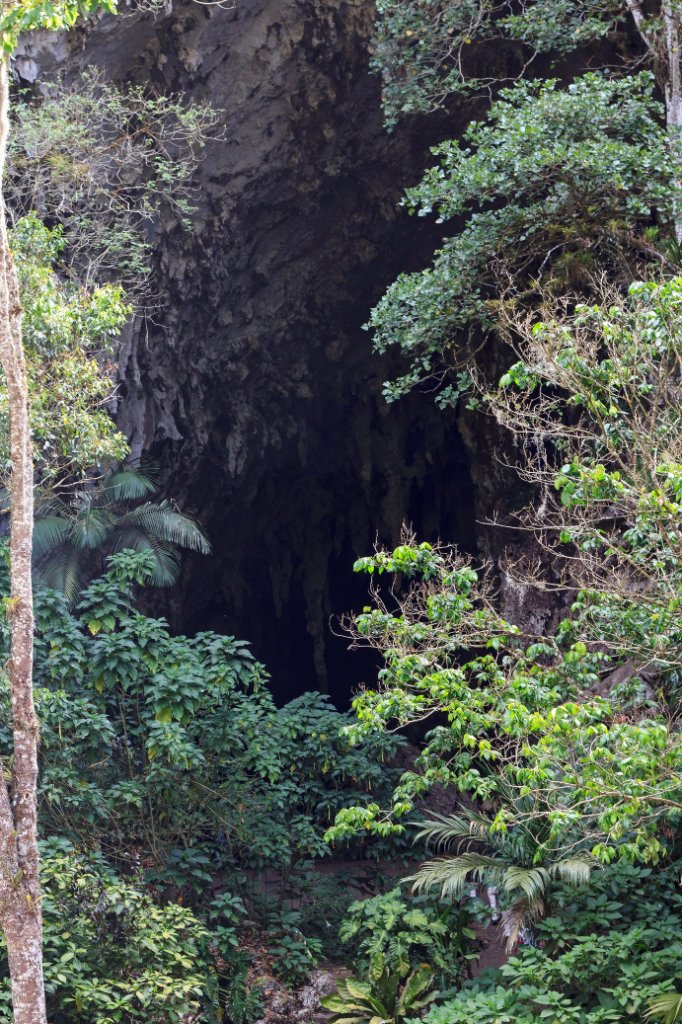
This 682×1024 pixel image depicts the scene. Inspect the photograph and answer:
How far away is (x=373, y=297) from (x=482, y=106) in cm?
316

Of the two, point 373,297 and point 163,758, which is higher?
point 373,297

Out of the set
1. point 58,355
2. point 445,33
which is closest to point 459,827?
point 58,355

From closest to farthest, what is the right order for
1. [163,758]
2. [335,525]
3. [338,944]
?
1. [163,758]
2. [338,944]
3. [335,525]

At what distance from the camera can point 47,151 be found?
9969 mm

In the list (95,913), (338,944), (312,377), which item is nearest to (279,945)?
(338,944)

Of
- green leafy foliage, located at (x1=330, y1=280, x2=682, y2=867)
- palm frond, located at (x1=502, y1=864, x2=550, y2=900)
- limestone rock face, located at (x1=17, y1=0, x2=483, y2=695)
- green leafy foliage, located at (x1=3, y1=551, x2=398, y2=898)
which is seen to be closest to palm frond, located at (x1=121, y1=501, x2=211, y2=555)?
limestone rock face, located at (x1=17, y1=0, x2=483, y2=695)

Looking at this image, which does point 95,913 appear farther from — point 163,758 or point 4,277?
point 4,277

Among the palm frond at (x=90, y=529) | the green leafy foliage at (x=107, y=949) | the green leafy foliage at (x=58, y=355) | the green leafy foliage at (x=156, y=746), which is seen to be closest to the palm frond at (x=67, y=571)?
the palm frond at (x=90, y=529)

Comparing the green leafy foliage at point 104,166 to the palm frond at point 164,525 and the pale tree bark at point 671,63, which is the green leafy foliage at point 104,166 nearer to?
the palm frond at point 164,525

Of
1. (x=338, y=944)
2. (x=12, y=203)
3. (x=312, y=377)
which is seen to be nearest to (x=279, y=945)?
(x=338, y=944)

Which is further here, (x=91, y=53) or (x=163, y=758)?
(x=91, y=53)

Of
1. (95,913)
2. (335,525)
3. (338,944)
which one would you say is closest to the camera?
(95,913)

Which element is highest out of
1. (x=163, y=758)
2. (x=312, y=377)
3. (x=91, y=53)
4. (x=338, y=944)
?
(x=91, y=53)

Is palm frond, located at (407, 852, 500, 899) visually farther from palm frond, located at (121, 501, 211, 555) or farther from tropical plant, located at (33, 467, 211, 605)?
palm frond, located at (121, 501, 211, 555)
